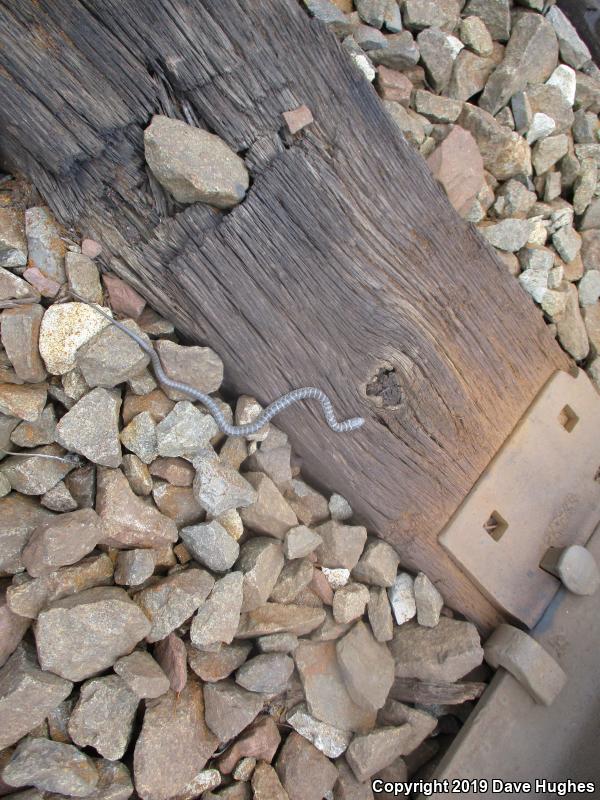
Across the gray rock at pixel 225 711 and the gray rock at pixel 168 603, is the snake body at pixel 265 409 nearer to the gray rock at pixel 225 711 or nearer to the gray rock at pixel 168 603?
the gray rock at pixel 168 603

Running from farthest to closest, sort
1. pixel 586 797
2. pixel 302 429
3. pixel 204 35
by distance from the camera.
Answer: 1. pixel 586 797
2. pixel 302 429
3. pixel 204 35

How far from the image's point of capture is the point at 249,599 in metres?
2.68

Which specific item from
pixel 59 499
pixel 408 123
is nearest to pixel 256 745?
pixel 59 499

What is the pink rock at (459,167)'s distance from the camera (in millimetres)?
3230

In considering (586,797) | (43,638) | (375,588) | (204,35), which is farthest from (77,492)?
(586,797)

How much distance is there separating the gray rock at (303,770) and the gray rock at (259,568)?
74 centimetres

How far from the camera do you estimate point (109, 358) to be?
250 centimetres

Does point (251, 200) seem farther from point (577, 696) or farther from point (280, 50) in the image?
point (577, 696)

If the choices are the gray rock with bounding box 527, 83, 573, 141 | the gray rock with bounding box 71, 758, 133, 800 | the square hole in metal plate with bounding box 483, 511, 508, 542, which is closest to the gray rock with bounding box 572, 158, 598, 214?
the gray rock with bounding box 527, 83, 573, 141

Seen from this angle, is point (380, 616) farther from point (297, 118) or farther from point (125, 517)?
point (297, 118)

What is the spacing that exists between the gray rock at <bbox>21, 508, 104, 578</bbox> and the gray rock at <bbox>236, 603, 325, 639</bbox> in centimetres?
82

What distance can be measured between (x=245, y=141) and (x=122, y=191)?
603 millimetres

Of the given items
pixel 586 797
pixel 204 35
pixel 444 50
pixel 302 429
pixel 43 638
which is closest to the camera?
pixel 43 638

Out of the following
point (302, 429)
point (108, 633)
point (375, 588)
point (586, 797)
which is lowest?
point (586, 797)
